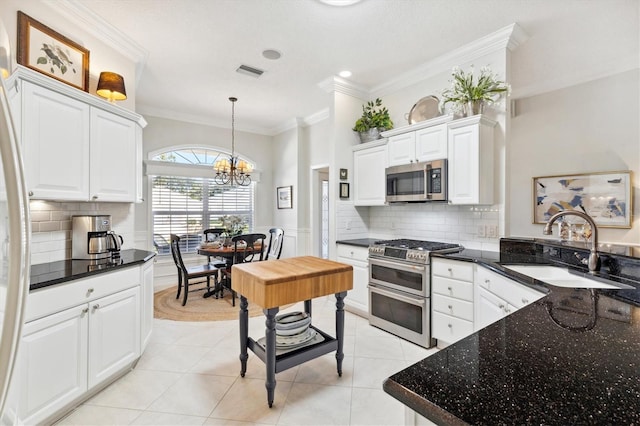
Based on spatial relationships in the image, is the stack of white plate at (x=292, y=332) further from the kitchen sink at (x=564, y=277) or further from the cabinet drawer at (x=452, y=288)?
the kitchen sink at (x=564, y=277)

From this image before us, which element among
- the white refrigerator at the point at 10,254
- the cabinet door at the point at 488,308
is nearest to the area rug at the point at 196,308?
the cabinet door at the point at 488,308

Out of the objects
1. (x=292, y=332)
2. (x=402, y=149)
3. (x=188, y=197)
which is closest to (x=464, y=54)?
(x=402, y=149)

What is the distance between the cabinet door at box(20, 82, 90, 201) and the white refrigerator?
6.67 feet

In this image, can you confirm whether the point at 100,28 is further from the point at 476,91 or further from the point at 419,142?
the point at 476,91

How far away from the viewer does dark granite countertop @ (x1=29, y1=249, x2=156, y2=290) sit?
72.7 inches

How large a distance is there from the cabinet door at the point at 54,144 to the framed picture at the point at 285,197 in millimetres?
3807

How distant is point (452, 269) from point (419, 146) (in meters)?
1.38

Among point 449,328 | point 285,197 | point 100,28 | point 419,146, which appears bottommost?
point 449,328

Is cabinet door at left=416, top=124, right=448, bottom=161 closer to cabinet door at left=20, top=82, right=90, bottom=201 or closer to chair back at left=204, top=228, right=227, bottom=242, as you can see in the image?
cabinet door at left=20, top=82, right=90, bottom=201

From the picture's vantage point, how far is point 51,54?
239 centimetres

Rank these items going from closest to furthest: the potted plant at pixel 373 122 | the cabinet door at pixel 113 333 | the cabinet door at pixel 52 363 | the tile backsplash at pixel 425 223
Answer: the cabinet door at pixel 52 363 < the cabinet door at pixel 113 333 < the tile backsplash at pixel 425 223 < the potted plant at pixel 373 122

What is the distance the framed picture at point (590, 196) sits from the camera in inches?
145

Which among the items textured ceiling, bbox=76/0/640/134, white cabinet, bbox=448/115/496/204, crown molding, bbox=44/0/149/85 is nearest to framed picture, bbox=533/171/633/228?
textured ceiling, bbox=76/0/640/134

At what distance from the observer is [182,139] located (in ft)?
18.2
